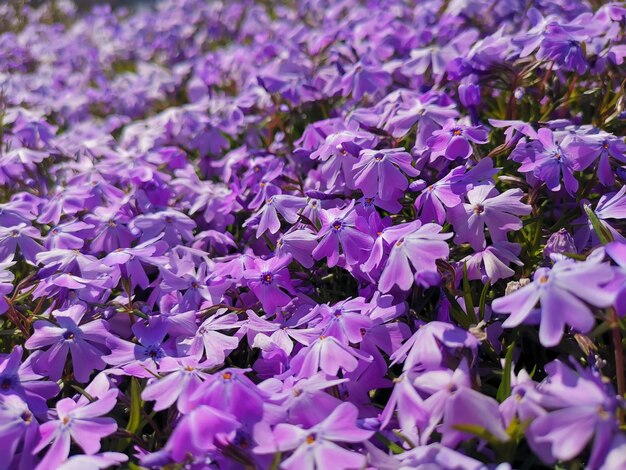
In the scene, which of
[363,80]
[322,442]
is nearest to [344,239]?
[322,442]

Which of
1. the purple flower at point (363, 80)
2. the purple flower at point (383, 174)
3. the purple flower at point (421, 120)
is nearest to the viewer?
the purple flower at point (383, 174)

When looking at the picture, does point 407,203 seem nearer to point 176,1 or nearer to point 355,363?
point 355,363

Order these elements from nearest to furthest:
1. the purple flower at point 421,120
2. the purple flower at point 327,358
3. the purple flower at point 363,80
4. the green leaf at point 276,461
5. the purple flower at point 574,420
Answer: the purple flower at point 574,420, the green leaf at point 276,461, the purple flower at point 327,358, the purple flower at point 421,120, the purple flower at point 363,80

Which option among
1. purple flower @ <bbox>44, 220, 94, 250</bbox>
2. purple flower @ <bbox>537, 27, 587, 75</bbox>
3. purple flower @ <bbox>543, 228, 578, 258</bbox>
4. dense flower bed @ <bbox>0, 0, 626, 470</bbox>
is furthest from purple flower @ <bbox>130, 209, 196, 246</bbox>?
purple flower @ <bbox>537, 27, 587, 75</bbox>

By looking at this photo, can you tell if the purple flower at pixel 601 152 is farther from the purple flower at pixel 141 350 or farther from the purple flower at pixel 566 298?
the purple flower at pixel 141 350

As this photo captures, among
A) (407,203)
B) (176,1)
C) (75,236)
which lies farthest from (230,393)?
(176,1)

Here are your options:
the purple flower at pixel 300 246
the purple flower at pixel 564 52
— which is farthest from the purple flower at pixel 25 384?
the purple flower at pixel 564 52
